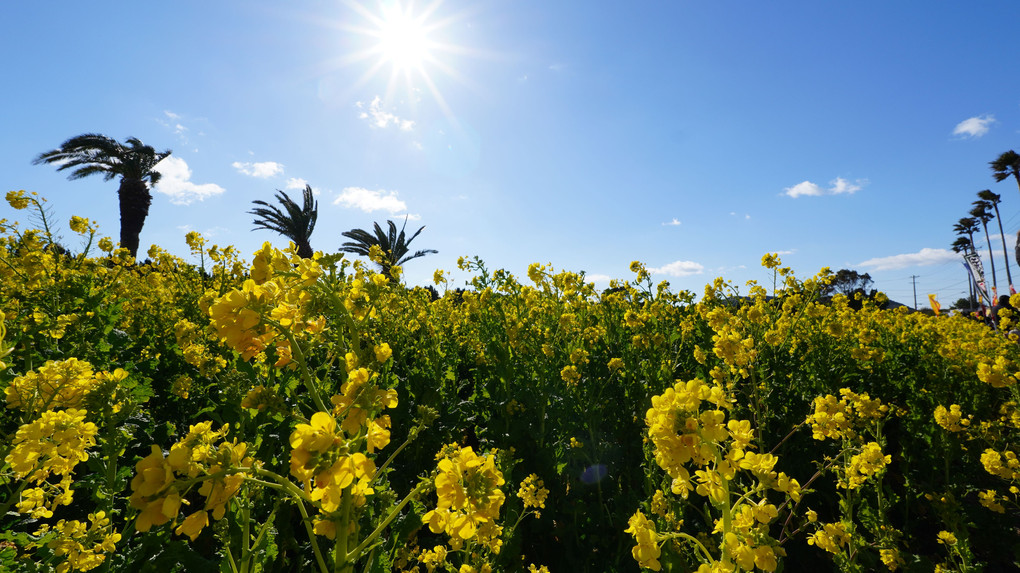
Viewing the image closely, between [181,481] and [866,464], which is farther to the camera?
[866,464]

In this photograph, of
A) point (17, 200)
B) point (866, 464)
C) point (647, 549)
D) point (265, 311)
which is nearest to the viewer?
point (265, 311)

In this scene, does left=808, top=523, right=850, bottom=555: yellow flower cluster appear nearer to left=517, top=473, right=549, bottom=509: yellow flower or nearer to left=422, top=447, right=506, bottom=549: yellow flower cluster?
left=517, top=473, right=549, bottom=509: yellow flower

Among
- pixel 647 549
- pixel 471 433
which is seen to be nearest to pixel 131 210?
pixel 471 433

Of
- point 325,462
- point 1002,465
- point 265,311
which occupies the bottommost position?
point 1002,465

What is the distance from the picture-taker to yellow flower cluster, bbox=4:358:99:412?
1.56 m

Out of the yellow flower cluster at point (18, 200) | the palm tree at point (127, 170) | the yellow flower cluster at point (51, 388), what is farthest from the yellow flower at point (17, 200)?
the palm tree at point (127, 170)

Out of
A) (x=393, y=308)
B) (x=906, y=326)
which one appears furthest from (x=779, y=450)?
(x=906, y=326)

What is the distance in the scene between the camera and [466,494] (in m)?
0.94

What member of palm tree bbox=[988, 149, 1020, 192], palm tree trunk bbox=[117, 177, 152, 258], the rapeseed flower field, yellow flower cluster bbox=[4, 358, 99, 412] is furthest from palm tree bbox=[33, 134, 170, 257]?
palm tree bbox=[988, 149, 1020, 192]

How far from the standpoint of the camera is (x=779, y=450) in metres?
3.24

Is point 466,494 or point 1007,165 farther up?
point 1007,165

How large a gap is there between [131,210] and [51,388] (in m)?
18.7

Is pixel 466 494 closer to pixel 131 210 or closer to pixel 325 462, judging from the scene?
pixel 325 462

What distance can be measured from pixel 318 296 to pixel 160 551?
185 centimetres
